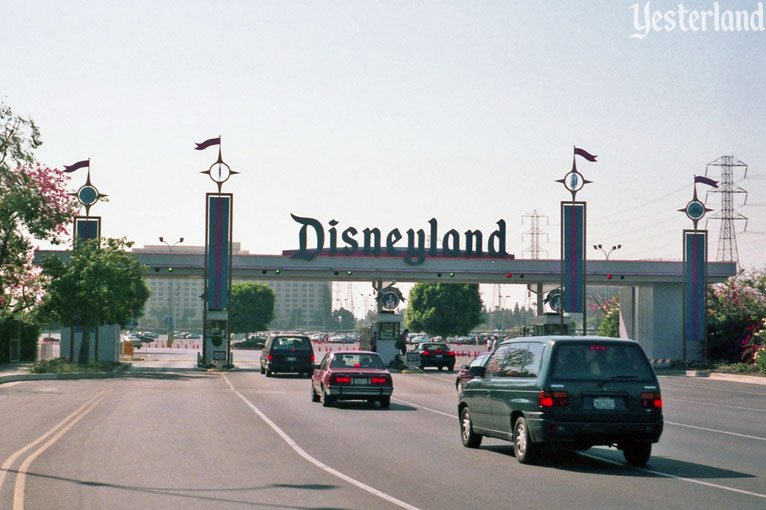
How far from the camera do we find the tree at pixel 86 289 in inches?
1859

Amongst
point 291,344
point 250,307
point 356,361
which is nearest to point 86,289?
point 291,344

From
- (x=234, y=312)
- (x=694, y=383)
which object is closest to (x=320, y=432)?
(x=694, y=383)

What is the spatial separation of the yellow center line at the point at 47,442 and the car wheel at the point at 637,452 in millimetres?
7968

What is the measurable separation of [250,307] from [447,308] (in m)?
37.5

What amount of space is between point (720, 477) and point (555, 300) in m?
47.1

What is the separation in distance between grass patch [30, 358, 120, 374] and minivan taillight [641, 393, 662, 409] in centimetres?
3414

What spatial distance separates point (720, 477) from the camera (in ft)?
41.9

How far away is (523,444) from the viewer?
13992 mm

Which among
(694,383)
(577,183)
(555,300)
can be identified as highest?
(577,183)

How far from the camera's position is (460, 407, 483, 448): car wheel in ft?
52.5

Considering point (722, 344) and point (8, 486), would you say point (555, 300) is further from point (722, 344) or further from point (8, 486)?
point (8, 486)

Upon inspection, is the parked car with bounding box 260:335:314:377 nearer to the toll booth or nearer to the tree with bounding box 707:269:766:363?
the toll booth

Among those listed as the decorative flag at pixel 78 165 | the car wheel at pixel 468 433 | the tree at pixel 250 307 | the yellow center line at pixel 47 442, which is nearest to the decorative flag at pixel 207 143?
the decorative flag at pixel 78 165

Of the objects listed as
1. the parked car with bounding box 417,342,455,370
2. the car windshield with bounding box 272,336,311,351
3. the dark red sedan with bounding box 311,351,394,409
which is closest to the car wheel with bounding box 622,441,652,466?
the dark red sedan with bounding box 311,351,394,409
